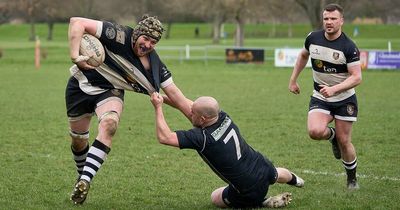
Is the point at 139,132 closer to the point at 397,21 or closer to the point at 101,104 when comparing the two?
the point at 101,104

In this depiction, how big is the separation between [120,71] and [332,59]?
2601mm

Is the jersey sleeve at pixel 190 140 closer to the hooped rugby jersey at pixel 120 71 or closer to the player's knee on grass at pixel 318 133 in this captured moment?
the hooped rugby jersey at pixel 120 71

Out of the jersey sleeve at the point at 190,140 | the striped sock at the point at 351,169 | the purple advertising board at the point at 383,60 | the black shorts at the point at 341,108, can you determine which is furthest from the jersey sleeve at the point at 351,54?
the purple advertising board at the point at 383,60

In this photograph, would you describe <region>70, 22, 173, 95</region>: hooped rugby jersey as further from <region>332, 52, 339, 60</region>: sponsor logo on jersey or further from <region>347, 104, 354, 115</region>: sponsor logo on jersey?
<region>347, 104, 354, 115</region>: sponsor logo on jersey

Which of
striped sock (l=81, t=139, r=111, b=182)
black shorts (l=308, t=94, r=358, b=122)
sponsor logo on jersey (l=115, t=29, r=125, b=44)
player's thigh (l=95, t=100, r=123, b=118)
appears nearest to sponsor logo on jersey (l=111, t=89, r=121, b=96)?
player's thigh (l=95, t=100, r=123, b=118)

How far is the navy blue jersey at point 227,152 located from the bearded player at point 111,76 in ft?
2.87

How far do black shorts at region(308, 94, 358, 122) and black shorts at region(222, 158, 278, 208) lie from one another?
1.65 metres

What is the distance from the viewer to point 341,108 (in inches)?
336

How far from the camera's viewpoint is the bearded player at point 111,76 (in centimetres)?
719

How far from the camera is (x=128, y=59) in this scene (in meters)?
7.51

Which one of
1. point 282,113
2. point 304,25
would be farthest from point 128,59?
point 304,25

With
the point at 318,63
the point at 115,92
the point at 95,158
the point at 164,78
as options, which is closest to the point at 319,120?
the point at 318,63

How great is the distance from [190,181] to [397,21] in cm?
9383

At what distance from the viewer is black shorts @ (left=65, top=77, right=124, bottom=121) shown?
7609mm
